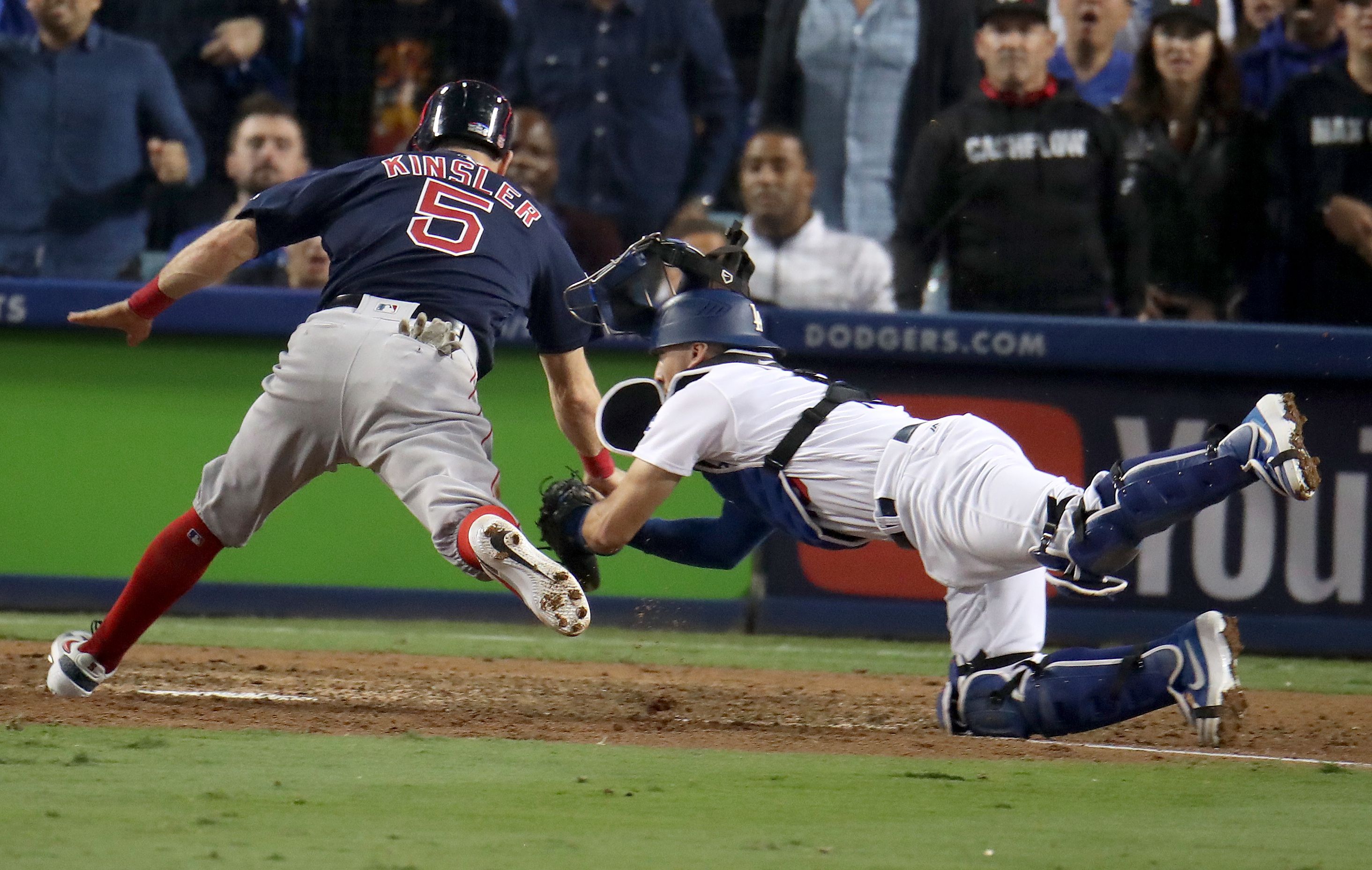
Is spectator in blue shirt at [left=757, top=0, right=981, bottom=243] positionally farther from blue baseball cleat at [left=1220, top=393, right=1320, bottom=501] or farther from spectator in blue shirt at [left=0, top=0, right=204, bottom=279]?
blue baseball cleat at [left=1220, top=393, right=1320, bottom=501]

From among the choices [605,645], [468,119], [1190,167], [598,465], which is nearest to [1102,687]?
[598,465]

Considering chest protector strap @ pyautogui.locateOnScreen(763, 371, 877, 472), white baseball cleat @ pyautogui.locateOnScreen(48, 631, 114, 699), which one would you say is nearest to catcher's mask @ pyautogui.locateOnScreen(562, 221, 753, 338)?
chest protector strap @ pyautogui.locateOnScreen(763, 371, 877, 472)

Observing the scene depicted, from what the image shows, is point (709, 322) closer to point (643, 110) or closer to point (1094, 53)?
point (643, 110)

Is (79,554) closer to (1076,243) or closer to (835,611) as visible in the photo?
(835,611)

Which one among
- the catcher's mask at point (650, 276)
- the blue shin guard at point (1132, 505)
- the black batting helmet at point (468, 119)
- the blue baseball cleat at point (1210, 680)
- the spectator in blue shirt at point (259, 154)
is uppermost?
the spectator in blue shirt at point (259, 154)

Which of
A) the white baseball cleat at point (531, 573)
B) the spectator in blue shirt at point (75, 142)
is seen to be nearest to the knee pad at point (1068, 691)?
the white baseball cleat at point (531, 573)

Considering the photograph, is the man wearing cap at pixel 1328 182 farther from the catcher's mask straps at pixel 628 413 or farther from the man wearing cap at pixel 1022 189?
the catcher's mask straps at pixel 628 413
